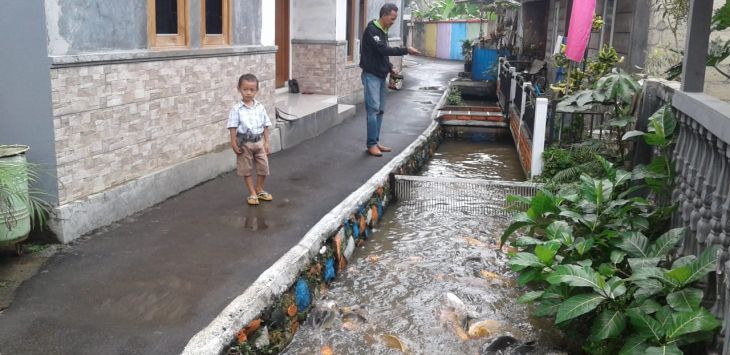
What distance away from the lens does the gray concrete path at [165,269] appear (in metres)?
4.18

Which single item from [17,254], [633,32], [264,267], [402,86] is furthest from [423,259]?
[402,86]

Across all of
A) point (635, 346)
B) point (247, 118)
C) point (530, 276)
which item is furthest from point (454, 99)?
point (635, 346)

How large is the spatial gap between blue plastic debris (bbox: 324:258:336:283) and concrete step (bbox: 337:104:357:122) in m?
7.00

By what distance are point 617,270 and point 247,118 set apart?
3761 mm

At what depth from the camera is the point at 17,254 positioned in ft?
17.7

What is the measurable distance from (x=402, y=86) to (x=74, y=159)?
15.8 meters

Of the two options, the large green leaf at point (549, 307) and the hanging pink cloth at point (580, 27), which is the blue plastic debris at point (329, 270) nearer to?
the large green leaf at point (549, 307)

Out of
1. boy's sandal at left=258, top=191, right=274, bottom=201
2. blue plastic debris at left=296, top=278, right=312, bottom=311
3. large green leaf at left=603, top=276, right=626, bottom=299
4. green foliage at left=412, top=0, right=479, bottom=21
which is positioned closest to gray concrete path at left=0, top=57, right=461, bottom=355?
boy's sandal at left=258, top=191, right=274, bottom=201

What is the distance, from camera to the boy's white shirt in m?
6.73

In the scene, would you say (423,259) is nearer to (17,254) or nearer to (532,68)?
(17,254)

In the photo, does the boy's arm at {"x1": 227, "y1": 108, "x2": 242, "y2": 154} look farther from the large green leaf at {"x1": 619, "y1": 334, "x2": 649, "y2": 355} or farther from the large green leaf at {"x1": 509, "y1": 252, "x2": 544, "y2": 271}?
the large green leaf at {"x1": 619, "y1": 334, "x2": 649, "y2": 355}

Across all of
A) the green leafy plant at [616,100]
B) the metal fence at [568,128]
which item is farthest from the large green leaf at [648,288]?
the metal fence at [568,128]

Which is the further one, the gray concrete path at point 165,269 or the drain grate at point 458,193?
the drain grate at point 458,193

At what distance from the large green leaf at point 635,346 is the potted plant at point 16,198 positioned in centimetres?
442
